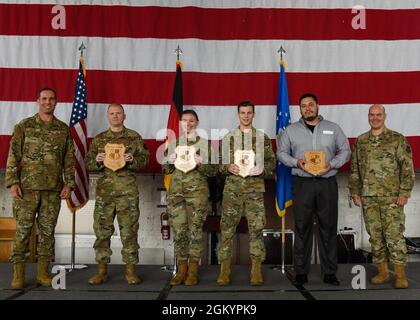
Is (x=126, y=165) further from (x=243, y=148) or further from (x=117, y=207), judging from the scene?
(x=243, y=148)

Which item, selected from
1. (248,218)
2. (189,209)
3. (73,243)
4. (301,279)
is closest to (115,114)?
(189,209)

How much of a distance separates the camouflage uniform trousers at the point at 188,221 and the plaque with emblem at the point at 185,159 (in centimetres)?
21

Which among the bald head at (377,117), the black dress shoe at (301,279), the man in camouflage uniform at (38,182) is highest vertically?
the bald head at (377,117)

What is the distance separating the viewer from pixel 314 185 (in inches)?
140

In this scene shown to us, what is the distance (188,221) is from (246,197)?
1.67 feet

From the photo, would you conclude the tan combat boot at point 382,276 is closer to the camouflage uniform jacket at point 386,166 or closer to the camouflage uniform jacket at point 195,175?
the camouflage uniform jacket at point 386,166

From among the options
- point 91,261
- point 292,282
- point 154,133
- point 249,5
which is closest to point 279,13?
point 249,5

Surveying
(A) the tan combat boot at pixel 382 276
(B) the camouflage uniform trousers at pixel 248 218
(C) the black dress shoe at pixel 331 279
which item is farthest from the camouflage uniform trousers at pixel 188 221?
(A) the tan combat boot at pixel 382 276

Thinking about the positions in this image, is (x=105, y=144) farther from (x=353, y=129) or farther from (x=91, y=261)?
(x=353, y=129)

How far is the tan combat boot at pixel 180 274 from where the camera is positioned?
353cm

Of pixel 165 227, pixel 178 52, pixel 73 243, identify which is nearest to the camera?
pixel 73 243

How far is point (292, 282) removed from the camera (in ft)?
12.0

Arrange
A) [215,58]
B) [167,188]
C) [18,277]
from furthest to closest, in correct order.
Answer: [215,58], [167,188], [18,277]

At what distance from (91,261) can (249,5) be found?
3286mm
